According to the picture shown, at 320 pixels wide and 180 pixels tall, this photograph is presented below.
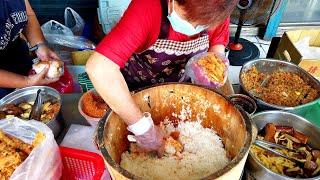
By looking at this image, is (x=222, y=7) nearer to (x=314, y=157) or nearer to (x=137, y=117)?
(x=137, y=117)

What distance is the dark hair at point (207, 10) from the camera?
86 centimetres

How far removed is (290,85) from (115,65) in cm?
113

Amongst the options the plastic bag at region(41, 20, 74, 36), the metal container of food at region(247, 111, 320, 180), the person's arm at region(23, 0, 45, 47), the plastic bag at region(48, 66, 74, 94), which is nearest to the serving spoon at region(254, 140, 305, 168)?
the metal container of food at region(247, 111, 320, 180)

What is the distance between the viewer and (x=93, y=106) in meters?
1.34

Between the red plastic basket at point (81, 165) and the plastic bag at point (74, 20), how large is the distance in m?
1.65

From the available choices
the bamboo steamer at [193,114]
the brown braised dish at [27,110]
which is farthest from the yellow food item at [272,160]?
the brown braised dish at [27,110]

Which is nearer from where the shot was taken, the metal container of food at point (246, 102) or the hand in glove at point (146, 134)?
the hand in glove at point (146, 134)

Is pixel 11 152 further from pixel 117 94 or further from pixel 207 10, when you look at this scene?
pixel 207 10

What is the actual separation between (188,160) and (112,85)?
0.41 m

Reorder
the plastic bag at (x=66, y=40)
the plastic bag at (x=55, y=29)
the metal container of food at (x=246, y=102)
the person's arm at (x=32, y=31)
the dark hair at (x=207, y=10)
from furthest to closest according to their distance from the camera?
the plastic bag at (x=55, y=29), the plastic bag at (x=66, y=40), the person's arm at (x=32, y=31), the metal container of food at (x=246, y=102), the dark hair at (x=207, y=10)

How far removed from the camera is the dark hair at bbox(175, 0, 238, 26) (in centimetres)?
86

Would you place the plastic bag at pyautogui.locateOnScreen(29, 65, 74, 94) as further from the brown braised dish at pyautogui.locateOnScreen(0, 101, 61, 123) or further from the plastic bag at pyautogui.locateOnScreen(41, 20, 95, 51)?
the plastic bag at pyautogui.locateOnScreen(41, 20, 95, 51)

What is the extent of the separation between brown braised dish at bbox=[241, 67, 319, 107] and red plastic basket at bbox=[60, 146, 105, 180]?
88 cm

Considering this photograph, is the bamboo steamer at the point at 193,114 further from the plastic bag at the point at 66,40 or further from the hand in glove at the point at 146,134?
the plastic bag at the point at 66,40
